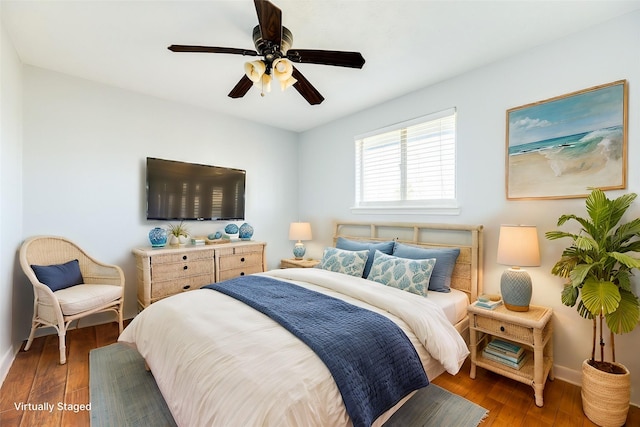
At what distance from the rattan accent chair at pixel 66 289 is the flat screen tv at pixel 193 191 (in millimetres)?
744

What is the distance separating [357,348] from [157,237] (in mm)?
2687

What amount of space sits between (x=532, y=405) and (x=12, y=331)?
4237mm

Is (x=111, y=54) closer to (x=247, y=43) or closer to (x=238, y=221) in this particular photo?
(x=247, y=43)

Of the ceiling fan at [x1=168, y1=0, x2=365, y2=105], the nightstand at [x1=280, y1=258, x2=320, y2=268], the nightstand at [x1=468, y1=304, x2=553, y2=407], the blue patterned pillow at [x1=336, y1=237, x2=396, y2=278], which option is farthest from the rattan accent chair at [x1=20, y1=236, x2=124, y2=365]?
the nightstand at [x1=468, y1=304, x2=553, y2=407]

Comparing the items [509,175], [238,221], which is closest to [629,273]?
[509,175]

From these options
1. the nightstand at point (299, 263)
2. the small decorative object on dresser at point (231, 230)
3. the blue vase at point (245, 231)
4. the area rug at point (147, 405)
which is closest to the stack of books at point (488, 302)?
the area rug at point (147, 405)

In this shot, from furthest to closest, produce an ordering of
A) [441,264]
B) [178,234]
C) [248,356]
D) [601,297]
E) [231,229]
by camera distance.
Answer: [231,229] → [178,234] → [441,264] → [601,297] → [248,356]

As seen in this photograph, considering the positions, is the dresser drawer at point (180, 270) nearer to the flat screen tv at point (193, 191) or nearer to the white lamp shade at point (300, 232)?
the flat screen tv at point (193, 191)

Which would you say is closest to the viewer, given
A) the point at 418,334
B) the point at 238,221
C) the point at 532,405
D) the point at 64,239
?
the point at 418,334

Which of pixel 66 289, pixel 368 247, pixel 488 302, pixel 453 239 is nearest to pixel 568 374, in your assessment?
pixel 488 302

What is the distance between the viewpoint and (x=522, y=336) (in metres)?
2.02

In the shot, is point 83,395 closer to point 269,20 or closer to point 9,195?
point 9,195

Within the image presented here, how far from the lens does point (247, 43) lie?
7.46 ft

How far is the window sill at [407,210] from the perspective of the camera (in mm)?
2875
